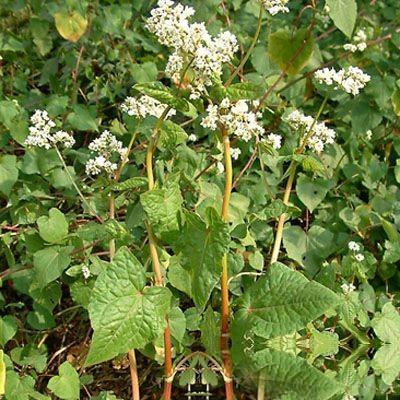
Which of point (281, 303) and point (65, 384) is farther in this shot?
point (65, 384)

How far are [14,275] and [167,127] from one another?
0.59 metres

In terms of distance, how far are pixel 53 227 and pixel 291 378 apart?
2.12ft

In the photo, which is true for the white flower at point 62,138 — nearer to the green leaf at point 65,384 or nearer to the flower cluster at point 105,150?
the flower cluster at point 105,150

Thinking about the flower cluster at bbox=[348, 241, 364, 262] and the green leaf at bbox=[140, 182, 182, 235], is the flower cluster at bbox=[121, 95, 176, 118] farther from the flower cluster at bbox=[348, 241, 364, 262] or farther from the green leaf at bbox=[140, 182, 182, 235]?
the flower cluster at bbox=[348, 241, 364, 262]

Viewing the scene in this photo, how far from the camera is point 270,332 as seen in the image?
1.22 metres

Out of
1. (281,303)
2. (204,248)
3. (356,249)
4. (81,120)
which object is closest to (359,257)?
(356,249)

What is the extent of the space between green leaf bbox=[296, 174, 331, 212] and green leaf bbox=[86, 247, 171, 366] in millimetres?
743

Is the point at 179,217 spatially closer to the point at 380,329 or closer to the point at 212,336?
the point at 212,336

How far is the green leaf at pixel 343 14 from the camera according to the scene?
1.53 metres

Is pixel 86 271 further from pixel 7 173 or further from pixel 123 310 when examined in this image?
pixel 7 173

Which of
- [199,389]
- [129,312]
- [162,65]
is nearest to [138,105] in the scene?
[129,312]

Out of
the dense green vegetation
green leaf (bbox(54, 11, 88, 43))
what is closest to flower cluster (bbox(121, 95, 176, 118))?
the dense green vegetation

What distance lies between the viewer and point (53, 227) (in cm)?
159

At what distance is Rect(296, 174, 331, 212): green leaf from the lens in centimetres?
185
